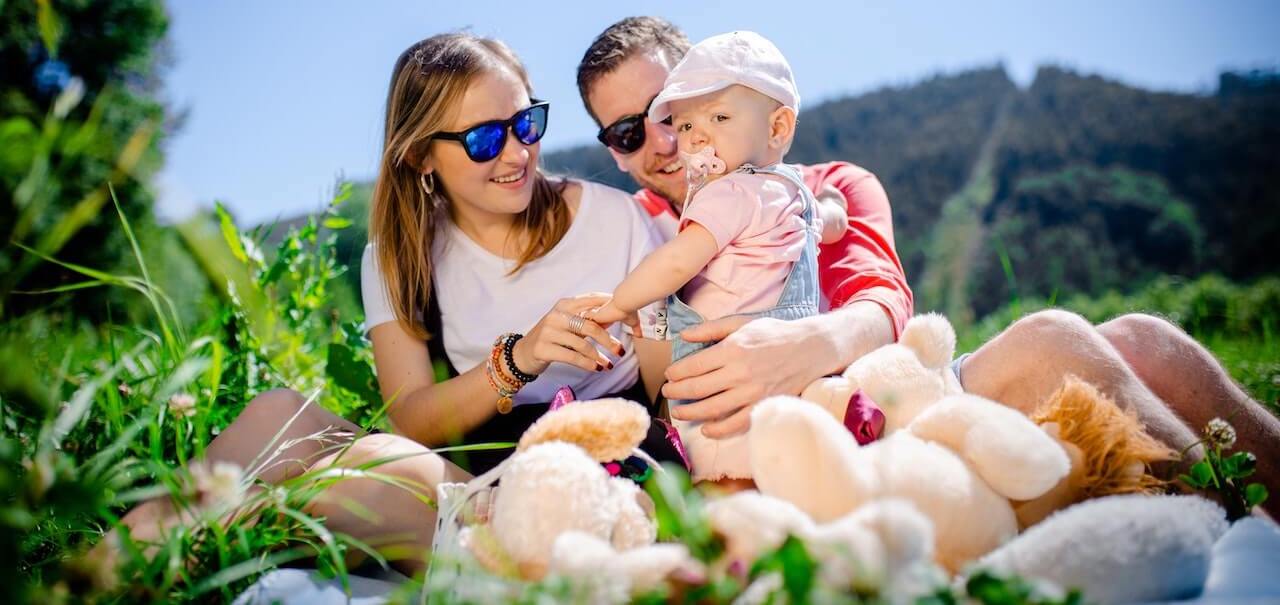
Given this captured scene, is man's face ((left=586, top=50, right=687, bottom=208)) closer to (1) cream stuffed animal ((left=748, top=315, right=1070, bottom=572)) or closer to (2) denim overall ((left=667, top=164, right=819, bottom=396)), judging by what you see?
(2) denim overall ((left=667, top=164, right=819, bottom=396))

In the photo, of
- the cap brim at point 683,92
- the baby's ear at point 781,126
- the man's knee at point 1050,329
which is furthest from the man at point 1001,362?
the cap brim at point 683,92

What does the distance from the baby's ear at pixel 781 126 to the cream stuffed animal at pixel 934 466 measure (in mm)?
865

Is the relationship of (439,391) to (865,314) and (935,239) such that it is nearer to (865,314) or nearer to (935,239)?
(865,314)

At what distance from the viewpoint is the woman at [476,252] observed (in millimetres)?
2441

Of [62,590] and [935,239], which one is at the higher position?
[62,590]

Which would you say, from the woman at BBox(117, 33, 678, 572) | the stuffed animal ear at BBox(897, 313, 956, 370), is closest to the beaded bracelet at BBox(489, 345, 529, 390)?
the woman at BBox(117, 33, 678, 572)

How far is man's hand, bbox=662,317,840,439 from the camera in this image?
1809 mm

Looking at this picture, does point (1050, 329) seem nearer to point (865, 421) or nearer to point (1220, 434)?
point (1220, 434)

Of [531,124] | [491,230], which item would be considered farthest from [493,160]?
[491,230]

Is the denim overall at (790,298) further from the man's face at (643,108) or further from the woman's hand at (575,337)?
the man's face at (643,108)

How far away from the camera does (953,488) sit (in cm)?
134

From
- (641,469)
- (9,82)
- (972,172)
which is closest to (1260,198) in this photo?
(972,172)

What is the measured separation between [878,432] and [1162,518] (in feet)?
1.71

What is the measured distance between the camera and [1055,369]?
6.22ft
